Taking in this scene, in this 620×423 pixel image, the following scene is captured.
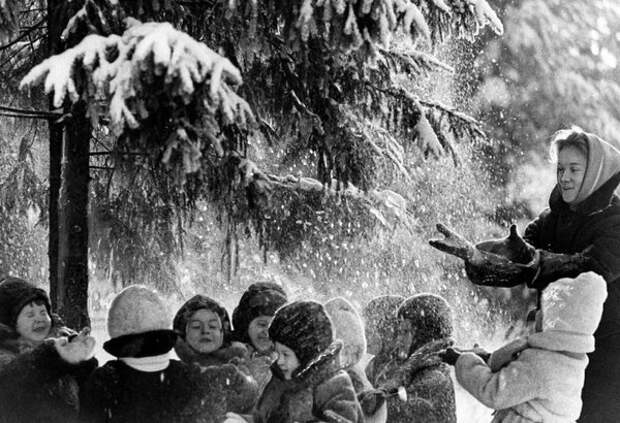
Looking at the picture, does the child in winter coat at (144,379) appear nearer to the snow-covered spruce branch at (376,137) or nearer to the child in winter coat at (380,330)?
the child in winter coat at (380,330)

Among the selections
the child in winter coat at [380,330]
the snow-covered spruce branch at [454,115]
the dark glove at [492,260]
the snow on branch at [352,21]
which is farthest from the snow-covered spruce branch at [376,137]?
the dark glove at [492,260]

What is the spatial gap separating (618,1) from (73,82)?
634 inches

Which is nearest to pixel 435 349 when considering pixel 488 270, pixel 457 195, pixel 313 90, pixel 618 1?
pixel 488 270

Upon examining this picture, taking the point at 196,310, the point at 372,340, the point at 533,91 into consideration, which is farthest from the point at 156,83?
the point at 533,91

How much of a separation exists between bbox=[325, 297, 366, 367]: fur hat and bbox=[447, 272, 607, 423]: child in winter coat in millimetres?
1112

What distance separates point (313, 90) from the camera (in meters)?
5.61

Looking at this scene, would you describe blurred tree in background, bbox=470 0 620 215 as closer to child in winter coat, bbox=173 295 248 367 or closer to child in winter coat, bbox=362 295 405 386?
child in winter coat, bbox=362 295 405 386

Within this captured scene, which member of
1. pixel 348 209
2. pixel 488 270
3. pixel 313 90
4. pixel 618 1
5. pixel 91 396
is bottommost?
pixel 91 396

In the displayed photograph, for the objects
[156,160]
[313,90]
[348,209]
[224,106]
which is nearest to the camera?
[224,106]

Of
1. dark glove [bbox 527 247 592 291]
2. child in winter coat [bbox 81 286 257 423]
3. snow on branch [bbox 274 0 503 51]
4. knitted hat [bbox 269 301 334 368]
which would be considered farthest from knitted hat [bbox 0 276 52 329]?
dark glove [bbox 527 247 592 291]

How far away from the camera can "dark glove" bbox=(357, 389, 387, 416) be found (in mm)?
5008

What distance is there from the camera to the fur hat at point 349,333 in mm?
5363

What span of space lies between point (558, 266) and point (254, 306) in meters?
2.01

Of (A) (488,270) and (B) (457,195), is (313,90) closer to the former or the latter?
(A) (488,270)
